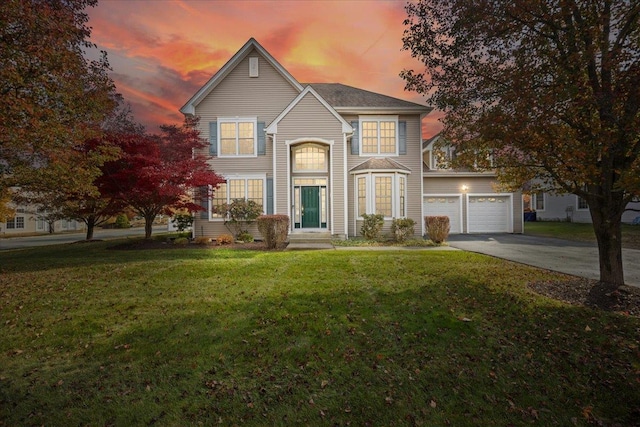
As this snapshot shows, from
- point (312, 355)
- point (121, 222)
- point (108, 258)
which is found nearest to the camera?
point (312, 355)

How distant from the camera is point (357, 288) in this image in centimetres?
672

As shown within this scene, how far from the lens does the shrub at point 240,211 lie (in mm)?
15227

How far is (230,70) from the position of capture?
54.0ft

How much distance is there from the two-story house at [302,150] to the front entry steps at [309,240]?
675mm

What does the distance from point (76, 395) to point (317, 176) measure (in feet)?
45.0

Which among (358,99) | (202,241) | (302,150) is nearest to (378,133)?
Result: (358,99)

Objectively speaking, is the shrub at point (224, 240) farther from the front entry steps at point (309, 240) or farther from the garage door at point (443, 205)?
the garage door at point (443, 205)

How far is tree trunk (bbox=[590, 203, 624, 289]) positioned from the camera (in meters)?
6.18

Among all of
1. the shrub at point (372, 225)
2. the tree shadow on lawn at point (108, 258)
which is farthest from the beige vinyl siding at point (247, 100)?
the tree shadow on lawn at point (108, 258)

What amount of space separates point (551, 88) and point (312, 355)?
19.0 ft

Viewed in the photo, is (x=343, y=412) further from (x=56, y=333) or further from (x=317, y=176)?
(x=317, y=176)

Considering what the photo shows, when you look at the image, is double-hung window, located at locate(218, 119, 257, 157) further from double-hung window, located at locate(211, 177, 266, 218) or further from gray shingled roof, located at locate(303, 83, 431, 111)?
gray shingled roof, located at locate(303, 83, 431, 111)

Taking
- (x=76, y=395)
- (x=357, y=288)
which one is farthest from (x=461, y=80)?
(x=76, y=395)

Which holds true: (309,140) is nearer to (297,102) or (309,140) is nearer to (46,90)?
(297,102)
